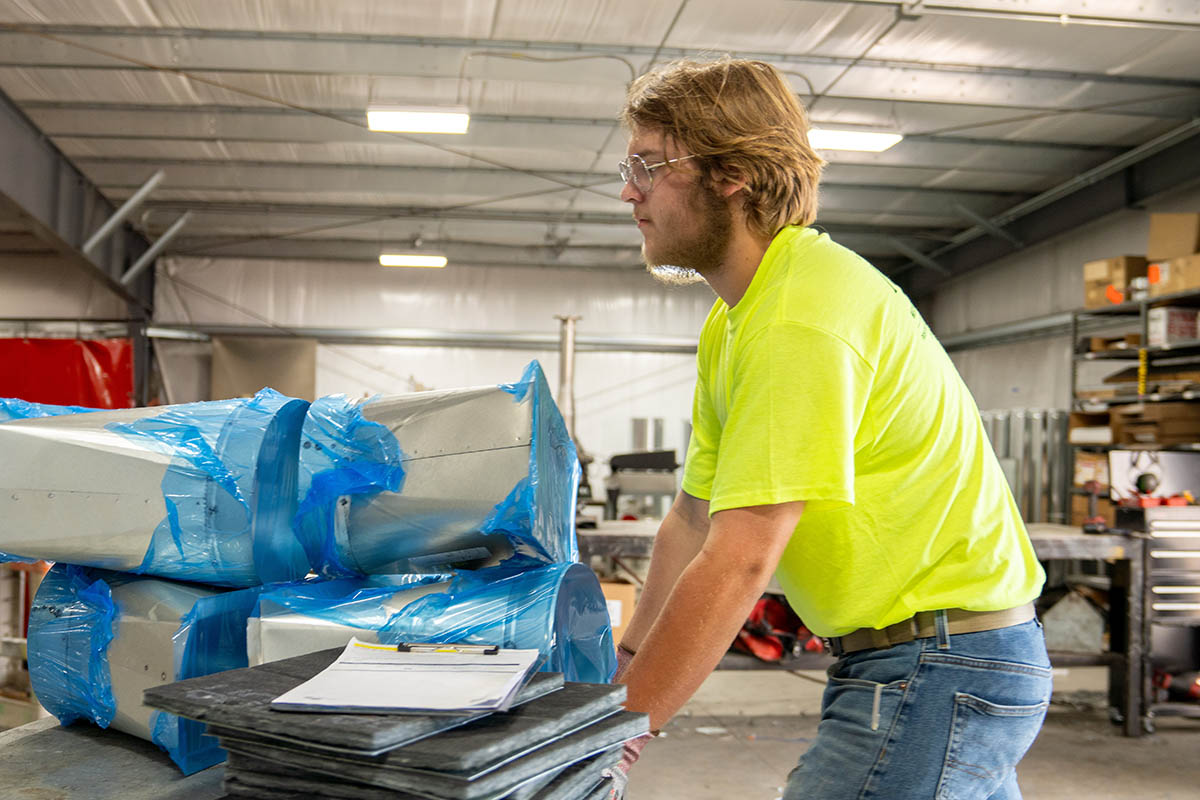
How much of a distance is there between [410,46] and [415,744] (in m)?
5.13

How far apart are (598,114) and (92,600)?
5.48 m

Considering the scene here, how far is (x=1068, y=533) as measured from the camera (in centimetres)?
429

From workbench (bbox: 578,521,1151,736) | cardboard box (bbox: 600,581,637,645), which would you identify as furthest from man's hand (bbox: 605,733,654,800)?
workbench (bbox: 578,521,1151,736)

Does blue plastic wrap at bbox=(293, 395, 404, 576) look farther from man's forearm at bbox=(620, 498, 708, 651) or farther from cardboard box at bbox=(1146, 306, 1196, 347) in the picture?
cardboard box at bbox=(1146, 306, 1196, 347)

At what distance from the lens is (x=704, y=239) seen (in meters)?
1.18

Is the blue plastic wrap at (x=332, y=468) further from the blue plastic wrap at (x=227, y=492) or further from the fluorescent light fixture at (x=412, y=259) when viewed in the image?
the fluorescent light fixture at (x=412, y=259)

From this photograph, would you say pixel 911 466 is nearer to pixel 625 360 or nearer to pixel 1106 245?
pixel 1106 245

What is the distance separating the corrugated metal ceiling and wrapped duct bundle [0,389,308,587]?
3639 millimetres

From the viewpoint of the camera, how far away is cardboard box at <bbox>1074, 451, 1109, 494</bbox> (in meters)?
6.32

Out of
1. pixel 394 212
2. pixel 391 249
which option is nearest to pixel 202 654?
pixel 394 212

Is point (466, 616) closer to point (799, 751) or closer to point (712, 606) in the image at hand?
point (712, 606)

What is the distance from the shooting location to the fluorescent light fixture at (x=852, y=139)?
5.76 metres

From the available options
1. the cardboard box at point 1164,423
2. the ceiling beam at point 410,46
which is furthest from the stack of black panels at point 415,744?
the cardboard box at point 1164,423

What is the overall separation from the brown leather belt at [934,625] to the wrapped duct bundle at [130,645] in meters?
0.83
